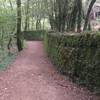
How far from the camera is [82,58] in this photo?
8836 mm

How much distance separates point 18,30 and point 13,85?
44.7 ft

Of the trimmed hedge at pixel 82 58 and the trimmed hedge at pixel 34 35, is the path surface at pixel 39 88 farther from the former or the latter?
the trimmed hedge at pixel 34 35

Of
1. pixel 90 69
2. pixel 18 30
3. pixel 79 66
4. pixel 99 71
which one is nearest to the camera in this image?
pixel 99 71

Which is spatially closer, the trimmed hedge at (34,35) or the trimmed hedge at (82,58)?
the trimmed hedge at (82,58)

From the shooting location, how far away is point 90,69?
8070 mm

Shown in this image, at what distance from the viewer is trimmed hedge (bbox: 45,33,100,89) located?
778 centimetres

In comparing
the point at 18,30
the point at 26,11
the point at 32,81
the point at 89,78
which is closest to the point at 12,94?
the point at 32,81

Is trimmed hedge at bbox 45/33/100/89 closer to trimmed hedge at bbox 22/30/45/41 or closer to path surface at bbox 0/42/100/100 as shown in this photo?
path surface at bbox 0/42/100/100

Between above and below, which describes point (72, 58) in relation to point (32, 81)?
above

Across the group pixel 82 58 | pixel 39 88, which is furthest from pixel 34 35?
pixel 39 88

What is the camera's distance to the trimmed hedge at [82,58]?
7779mm

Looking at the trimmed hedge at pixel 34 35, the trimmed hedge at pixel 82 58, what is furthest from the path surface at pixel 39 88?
the trimmed hedge at pixel 34 35

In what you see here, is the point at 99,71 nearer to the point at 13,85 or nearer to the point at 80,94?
the point at 80,94

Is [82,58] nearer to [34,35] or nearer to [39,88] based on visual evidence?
[39,88]
